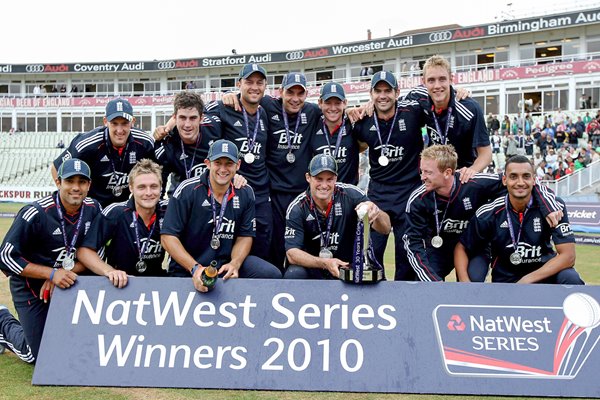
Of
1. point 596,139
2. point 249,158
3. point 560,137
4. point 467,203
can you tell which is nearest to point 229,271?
point 249,158

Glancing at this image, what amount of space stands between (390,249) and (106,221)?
34.6ft

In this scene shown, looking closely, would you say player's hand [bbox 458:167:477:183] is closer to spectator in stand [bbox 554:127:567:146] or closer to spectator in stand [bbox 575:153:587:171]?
spectator in stand [bbox 575:153:587:171]

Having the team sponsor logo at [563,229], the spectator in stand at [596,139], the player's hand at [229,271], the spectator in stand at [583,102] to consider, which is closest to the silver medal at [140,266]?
the player's hand at [229,271]

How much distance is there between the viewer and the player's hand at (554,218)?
5.49 m

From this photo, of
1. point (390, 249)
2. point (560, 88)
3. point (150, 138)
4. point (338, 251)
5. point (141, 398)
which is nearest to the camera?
point (141, 398)

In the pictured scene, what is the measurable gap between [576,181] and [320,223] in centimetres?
1794

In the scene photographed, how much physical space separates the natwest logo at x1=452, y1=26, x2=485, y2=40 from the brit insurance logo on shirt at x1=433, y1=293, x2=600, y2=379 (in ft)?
130

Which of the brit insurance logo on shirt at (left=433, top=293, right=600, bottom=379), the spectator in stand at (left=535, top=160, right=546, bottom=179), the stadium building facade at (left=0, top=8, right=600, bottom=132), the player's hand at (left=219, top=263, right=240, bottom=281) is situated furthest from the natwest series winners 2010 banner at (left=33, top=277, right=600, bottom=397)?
the stadium building facade at (left=0, top=8, right=600, bottom=132)

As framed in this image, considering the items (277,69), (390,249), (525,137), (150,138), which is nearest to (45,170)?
(277,69)

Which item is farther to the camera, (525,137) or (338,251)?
(525,137)

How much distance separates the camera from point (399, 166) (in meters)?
6.88

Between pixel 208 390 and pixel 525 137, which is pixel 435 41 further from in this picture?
pixel 208 390

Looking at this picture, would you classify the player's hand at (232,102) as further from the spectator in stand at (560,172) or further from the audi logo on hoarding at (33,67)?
the audi logo on hoarding at (33,67)

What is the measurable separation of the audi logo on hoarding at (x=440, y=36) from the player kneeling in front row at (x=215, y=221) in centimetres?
3997
